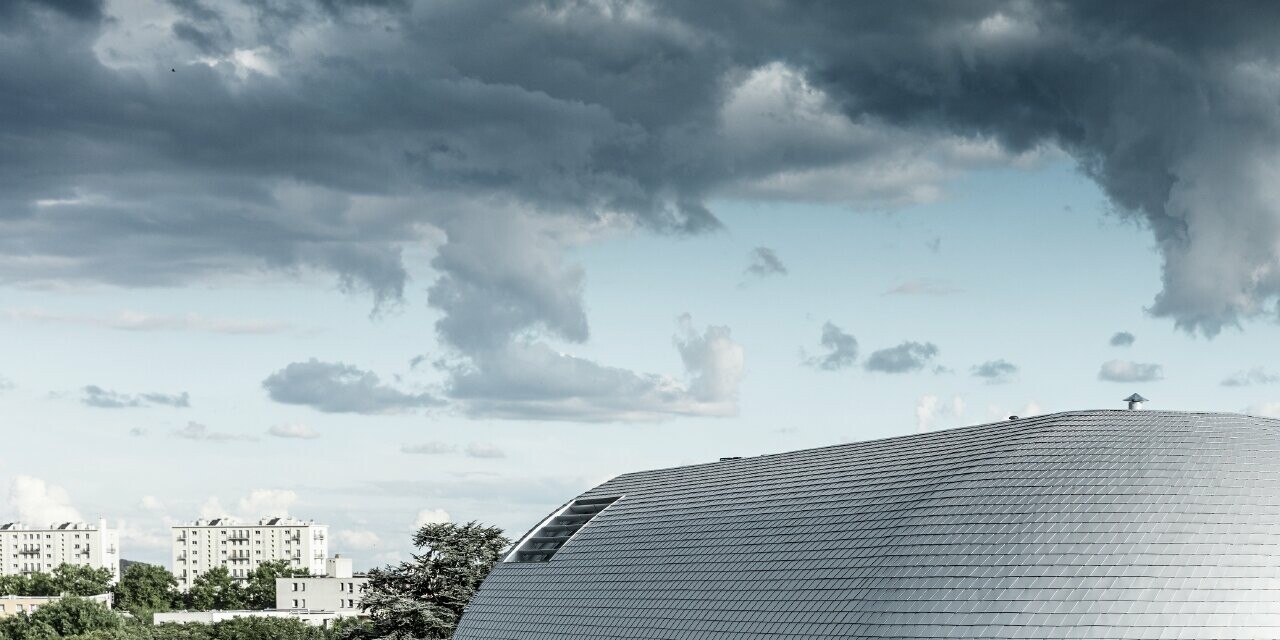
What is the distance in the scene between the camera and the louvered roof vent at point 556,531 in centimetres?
8381

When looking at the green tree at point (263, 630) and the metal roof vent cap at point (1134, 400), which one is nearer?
the metal roof vent cap at point (1134, 400)

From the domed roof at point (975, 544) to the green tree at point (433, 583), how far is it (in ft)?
80.8

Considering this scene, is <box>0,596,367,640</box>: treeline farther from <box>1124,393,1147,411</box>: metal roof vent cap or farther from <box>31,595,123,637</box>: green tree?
<box>1124,393,1147,411</box>: metal roof vent cap

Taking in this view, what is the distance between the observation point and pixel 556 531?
281 ft

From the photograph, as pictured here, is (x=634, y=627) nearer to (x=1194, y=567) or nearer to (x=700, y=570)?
(x=700, y=570)

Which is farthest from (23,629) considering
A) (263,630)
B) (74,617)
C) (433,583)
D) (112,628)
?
(433,583)

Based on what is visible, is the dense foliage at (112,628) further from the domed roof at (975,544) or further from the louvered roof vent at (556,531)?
the domed roof at (975,544)

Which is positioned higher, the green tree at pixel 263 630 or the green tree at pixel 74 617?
the green tree at pixel 74 617

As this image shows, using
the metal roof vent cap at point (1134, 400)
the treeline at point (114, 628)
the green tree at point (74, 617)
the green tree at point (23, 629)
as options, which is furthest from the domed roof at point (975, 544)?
the green tree at point (74, 617)

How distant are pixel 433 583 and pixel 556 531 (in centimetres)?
2059

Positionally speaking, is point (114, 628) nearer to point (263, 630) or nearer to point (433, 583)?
point (263, 630)

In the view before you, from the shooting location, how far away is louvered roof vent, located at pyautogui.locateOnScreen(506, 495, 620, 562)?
83.8 m

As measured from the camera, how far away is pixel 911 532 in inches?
2270

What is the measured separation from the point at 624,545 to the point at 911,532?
2291 cm
